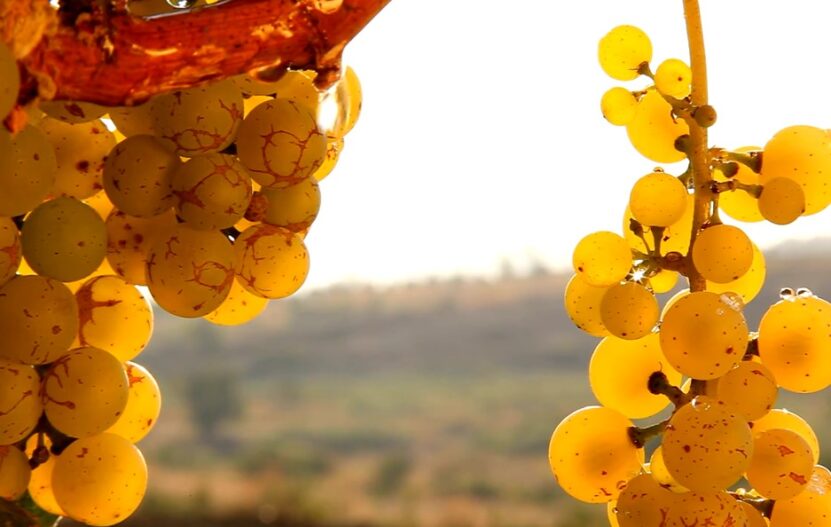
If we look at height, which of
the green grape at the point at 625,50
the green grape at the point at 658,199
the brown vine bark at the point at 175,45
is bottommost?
the green grape at the point at 658,199

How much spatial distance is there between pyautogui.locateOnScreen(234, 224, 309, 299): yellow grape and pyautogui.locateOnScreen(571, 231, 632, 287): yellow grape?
0.38ft

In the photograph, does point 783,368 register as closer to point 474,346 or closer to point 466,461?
point 466,461

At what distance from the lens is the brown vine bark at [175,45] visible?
284 millimetres

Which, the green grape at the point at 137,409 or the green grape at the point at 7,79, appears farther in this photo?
the green grape at the point at 137,409

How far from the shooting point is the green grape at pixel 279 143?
0.36m

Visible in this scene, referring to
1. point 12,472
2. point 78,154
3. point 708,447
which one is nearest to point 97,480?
point 12,472

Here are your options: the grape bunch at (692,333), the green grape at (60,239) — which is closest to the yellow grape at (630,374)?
the grape bunch at (692,333)

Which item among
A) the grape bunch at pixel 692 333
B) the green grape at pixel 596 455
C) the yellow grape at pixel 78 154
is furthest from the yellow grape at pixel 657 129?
the yellow grape at pixel 78 154

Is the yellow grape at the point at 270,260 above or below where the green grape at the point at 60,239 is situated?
below

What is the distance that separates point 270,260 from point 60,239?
0.26 feet

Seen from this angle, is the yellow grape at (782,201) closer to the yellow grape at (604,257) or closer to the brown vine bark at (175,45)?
the yellow grape at (604,257)

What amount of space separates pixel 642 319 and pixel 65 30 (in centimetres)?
24

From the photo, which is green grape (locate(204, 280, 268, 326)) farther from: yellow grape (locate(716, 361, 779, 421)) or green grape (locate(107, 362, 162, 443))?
yellow grape (locate(716, 361, 779, 421))

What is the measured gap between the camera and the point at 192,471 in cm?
419
